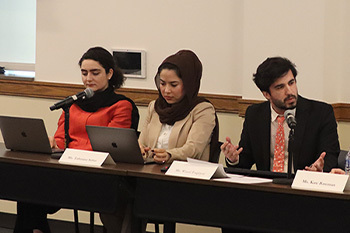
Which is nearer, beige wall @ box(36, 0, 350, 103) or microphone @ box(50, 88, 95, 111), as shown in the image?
microphone @ box(50, 88, 95, 111)

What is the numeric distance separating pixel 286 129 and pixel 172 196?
863mm

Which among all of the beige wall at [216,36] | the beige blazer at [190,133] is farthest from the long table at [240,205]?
the beige wall at [216,36]

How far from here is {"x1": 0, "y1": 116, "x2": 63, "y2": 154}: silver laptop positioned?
362 cm

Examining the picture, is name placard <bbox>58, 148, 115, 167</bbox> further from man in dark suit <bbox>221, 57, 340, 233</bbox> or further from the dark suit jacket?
the dark suit jacket

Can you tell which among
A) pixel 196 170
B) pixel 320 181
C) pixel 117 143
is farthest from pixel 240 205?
pixel 117 143

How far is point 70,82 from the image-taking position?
5.13 m

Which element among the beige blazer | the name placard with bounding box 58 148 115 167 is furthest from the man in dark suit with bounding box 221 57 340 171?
the name placard with bounding box 58 148 115 167

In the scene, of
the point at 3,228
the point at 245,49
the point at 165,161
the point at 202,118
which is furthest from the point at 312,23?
the point at 3,228

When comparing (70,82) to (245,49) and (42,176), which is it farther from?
(42,176)

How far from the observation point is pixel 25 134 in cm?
370

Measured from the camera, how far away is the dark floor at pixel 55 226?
16.9ft

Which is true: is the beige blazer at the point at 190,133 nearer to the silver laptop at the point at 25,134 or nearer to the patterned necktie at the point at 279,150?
the patterned necktie at the point at 279,150

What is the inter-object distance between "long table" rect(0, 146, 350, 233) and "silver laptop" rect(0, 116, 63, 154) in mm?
83

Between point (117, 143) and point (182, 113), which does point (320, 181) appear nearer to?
point (117, 143)
